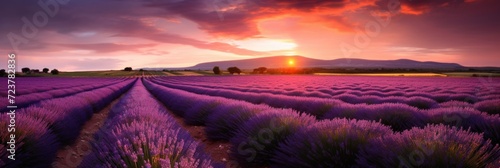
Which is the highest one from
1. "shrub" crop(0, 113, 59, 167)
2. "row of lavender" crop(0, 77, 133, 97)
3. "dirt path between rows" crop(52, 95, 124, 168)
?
"shrub" crop(0, 113, 59, 167)

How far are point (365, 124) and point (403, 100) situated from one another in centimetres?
655

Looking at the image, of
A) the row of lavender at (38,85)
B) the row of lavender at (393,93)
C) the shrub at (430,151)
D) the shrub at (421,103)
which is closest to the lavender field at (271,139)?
the shrub at (430,151)

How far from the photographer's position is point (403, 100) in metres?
9.06

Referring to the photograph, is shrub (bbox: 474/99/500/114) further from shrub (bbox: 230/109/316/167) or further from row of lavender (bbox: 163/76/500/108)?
shrub (bbox: 230/109/316/167)

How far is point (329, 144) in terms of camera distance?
2.96 metres

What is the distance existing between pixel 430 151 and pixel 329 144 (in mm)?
892

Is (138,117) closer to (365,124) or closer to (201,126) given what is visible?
(365,124)

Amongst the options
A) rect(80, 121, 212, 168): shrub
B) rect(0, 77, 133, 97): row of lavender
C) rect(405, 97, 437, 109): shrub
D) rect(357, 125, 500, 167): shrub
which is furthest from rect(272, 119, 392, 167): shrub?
rect(0, 77, 133, 97): row of lavender

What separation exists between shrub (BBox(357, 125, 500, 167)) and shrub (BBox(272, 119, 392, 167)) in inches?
12.4

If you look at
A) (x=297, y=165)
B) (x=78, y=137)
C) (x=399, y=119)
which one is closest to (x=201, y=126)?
(x=78, y=137)

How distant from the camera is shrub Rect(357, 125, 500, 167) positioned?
2164 millimetres

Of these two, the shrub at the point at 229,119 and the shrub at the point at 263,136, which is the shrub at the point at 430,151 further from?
the shrub at the point at 229,119

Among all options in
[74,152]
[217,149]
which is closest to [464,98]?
[217,149]

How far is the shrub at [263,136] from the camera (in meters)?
4.01
